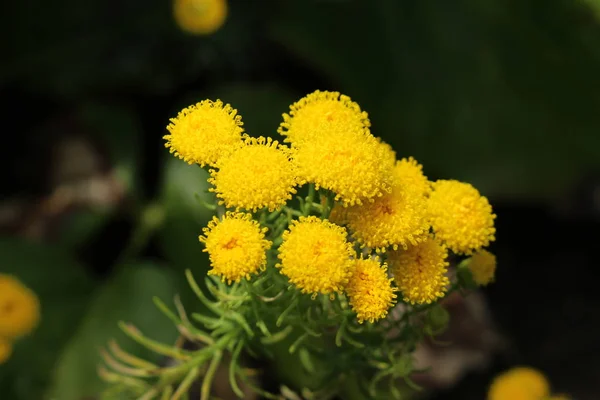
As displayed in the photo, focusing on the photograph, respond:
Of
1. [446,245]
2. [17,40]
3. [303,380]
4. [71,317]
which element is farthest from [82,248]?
[446,245]

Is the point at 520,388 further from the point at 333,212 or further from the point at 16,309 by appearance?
the point at 16,309

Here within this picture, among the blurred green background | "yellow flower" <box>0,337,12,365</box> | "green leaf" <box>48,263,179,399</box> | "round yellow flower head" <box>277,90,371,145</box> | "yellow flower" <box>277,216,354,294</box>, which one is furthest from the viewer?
the blurred green background

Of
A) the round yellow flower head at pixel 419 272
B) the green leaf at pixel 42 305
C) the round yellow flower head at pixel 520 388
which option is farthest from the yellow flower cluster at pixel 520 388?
the green leaf at pixel 42 305

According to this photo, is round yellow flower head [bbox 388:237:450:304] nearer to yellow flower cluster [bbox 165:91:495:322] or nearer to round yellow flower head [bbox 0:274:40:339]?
yellow flower cluster [bbox 165:91:495:322]

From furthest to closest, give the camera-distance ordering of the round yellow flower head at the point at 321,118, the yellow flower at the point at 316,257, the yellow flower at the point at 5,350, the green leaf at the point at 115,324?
the green leaf at the point at 115,324, the yellow flower at the point at 5,350, the round yellow flower head at the point at 321,118, the yellow flower at the point at 316,257

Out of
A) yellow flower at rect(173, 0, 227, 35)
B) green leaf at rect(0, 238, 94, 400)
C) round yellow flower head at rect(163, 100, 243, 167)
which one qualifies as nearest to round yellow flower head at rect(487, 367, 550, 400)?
round yellow flower head at rect(163, 100, 243, 167)

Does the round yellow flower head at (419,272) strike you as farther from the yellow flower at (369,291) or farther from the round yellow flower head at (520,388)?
the round yellow flower head at (520,388)
